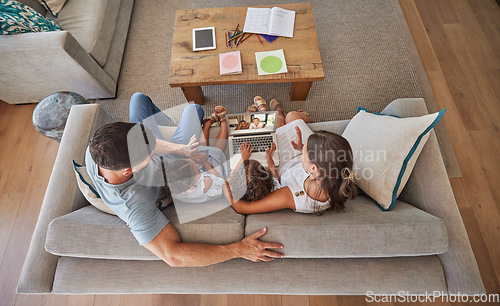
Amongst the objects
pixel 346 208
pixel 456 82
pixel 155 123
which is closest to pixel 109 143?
pixel 155 123

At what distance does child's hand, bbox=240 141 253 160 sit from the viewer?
4.70 ft

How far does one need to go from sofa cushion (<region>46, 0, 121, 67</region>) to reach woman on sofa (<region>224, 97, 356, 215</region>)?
1.63m

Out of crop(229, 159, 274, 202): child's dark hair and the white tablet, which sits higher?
the white tablet

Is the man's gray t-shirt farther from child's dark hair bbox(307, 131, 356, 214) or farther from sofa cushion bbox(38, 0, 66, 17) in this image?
sofa cushion bbox(38, 0, 66, 17)

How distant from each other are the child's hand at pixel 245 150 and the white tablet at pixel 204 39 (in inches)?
31.1

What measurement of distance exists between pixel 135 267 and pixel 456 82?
275 cm

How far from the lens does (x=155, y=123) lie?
1.60 m

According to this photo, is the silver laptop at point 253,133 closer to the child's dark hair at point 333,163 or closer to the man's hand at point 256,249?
the child's dark hair at point 333,163

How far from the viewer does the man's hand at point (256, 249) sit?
39.4 inches

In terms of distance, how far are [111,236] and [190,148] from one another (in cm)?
55

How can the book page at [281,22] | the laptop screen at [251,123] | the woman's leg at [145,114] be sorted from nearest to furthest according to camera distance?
the laptop screen at [251,123]
the woman's leg at [145,114]
the book page at [281,22]

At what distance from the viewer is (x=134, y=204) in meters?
1.00

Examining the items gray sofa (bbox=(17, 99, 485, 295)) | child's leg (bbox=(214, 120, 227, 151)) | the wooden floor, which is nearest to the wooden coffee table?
child's leg (bbox=(214, 120, 227, 151))

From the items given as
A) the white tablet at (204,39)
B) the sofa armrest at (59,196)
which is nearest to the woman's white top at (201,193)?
the sofa armrest at (59,196)
